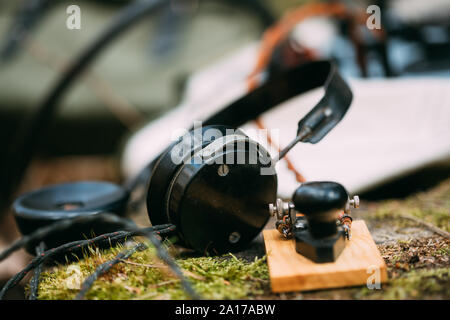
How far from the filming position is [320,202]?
401 millimetres

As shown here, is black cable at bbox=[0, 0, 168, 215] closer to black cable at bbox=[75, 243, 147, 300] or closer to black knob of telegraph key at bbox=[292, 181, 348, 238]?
black cable at bbox=[75, 243, 147, 300]

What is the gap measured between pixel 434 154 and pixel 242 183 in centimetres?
67

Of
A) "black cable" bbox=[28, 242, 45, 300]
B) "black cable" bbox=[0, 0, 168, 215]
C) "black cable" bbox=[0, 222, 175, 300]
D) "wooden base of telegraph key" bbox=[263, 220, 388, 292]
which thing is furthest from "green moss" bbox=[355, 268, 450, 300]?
"black cable" bbox=[0, 0, 168, 215]

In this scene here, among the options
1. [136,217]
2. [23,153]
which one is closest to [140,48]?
[23,153]

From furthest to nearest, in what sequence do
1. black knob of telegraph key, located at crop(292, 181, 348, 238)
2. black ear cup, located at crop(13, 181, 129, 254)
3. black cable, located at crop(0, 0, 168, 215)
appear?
black cable, located at crop(0, 0, 168, 215), black ear cup, located at crop(13, 181, 129, 254), black knob of telegraph key, located at crop(292, 181, 348, 238)

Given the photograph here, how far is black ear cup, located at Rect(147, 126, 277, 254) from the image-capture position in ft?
1.54

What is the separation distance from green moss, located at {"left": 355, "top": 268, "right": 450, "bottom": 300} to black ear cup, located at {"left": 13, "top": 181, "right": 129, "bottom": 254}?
373 mm

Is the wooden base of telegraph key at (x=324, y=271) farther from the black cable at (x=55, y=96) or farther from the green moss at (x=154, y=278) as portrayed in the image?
the black cable at (x=55, y=96)

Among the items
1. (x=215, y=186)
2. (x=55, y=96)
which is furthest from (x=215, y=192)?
(x=55, y=96)

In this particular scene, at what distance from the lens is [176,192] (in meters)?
0.47

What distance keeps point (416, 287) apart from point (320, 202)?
0.13 m

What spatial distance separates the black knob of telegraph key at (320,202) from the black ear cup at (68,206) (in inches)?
12.0

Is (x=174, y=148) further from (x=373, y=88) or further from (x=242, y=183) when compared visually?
(x=373, y=88)

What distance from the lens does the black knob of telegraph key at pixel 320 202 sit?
0.40 m
